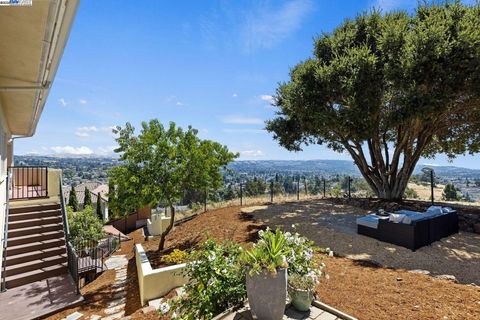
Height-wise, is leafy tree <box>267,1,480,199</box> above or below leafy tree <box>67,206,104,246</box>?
above

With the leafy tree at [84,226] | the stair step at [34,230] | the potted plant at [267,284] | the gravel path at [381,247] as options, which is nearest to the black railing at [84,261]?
the stair step at [34,230]

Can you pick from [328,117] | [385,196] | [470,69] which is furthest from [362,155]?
[470,69]

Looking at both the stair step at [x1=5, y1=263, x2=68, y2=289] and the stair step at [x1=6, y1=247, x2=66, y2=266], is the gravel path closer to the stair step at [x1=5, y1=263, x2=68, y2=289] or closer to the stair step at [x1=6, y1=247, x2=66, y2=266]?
the stair step at [x1=5, y1=263, x2=68, y2=289]

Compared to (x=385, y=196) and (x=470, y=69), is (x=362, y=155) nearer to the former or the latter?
(x=385, y=196)

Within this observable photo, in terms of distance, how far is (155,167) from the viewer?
7520 mm

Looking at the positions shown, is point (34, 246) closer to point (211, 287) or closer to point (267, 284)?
point (211, 287)

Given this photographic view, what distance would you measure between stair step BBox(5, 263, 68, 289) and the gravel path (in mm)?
6303

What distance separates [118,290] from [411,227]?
25.1 ft

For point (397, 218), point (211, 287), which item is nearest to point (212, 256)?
point (211, 287)

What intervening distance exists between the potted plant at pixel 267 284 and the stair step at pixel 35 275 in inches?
253

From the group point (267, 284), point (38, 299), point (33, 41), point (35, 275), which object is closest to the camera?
point (267, 284)

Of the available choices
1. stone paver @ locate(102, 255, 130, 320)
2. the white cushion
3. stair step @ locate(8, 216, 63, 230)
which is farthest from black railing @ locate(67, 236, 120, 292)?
the white cushion

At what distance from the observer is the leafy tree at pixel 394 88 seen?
859 cm

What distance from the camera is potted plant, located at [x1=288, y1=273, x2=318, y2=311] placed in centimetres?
320
